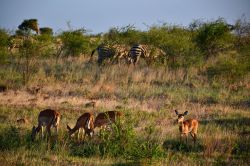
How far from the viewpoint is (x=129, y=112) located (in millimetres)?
14195

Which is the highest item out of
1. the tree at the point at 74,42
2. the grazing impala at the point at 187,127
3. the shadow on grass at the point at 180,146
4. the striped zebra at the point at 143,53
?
the tree at the point at 74,42

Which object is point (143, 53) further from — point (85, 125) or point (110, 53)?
point (85, 125)

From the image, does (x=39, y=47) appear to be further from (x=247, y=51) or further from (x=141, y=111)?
(x=247, y=51)

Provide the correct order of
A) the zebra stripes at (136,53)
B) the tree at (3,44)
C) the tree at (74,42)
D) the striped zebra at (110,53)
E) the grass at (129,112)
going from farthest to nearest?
the tree at (74,42)
the striped zebra at (110,53)
the zebra stripes at (136,53)
the tree at (3,44)
the grass at (129,112)

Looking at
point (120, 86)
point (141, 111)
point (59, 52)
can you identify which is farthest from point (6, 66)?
point (141, 111)

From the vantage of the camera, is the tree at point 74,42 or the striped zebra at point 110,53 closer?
the striped zebra at point 110,53

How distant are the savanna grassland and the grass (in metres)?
0.03

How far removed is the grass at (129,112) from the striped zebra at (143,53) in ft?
2.42

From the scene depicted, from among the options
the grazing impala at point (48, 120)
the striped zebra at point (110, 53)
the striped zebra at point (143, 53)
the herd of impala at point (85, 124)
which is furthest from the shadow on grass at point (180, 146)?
the striped zebra at point (110, 53)

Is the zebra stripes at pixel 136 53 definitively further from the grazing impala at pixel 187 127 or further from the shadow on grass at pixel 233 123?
the grazing impala at pixel 187 127

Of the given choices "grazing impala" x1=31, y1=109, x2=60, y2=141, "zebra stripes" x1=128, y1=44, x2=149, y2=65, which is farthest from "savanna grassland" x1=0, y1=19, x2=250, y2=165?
"zebra stripes" x1=128, y1=44, x2=149, y2=65

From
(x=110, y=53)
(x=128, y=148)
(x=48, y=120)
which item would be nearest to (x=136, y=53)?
(x=110, y=53)

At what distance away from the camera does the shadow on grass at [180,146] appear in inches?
414

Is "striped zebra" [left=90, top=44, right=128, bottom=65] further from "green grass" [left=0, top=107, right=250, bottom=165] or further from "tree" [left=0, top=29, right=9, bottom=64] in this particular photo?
"green grass" [left=0, top=107, right=250, bottom=165]
